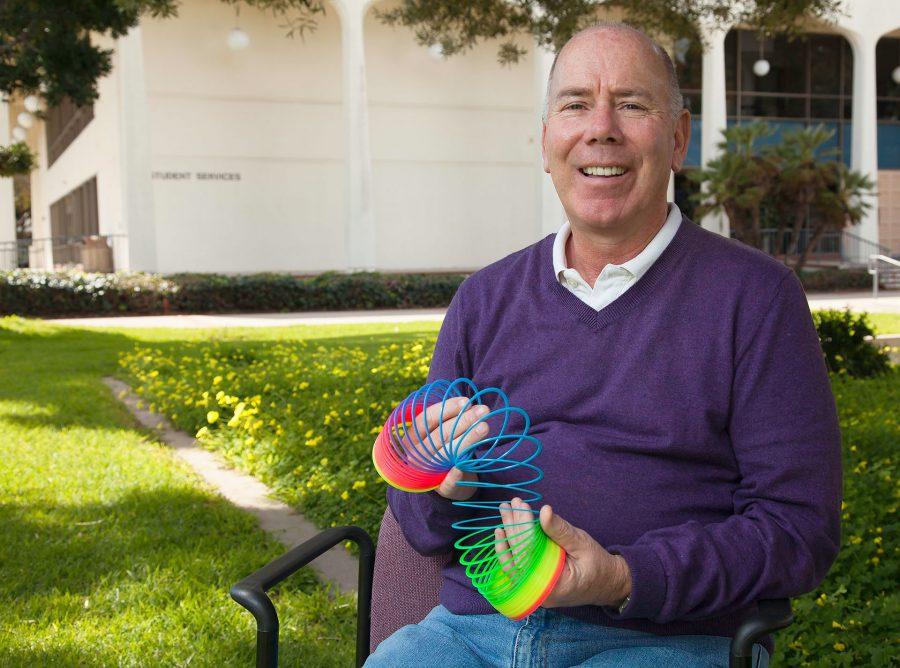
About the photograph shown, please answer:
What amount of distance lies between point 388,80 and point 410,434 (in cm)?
2436

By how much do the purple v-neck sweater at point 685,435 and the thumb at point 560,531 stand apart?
0.14m

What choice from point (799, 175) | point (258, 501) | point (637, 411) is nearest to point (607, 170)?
point (637, 411)

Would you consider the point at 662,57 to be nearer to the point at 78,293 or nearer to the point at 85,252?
the point at 78,293

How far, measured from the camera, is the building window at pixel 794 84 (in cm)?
2883

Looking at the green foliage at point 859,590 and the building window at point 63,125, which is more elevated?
the building window at point 63,125

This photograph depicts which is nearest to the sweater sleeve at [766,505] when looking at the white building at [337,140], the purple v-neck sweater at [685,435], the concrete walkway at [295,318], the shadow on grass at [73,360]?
the purple v-neck sweater at [685,435]

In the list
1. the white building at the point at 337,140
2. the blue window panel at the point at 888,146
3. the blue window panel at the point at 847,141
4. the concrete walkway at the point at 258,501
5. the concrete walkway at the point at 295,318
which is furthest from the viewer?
the blue window panel at the point at 888,146

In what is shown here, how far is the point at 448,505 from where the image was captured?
2.05m

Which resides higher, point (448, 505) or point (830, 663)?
point (448, 505)

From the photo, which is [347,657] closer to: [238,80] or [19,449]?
[19,449]

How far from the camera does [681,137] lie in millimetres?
2336

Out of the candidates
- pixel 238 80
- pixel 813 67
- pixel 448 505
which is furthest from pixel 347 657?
pixel 813 67

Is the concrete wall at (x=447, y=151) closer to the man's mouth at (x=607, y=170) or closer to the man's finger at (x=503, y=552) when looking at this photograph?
the man's mouth at (x=607, y=170)

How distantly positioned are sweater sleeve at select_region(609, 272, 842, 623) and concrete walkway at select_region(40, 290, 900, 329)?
13611 mm
